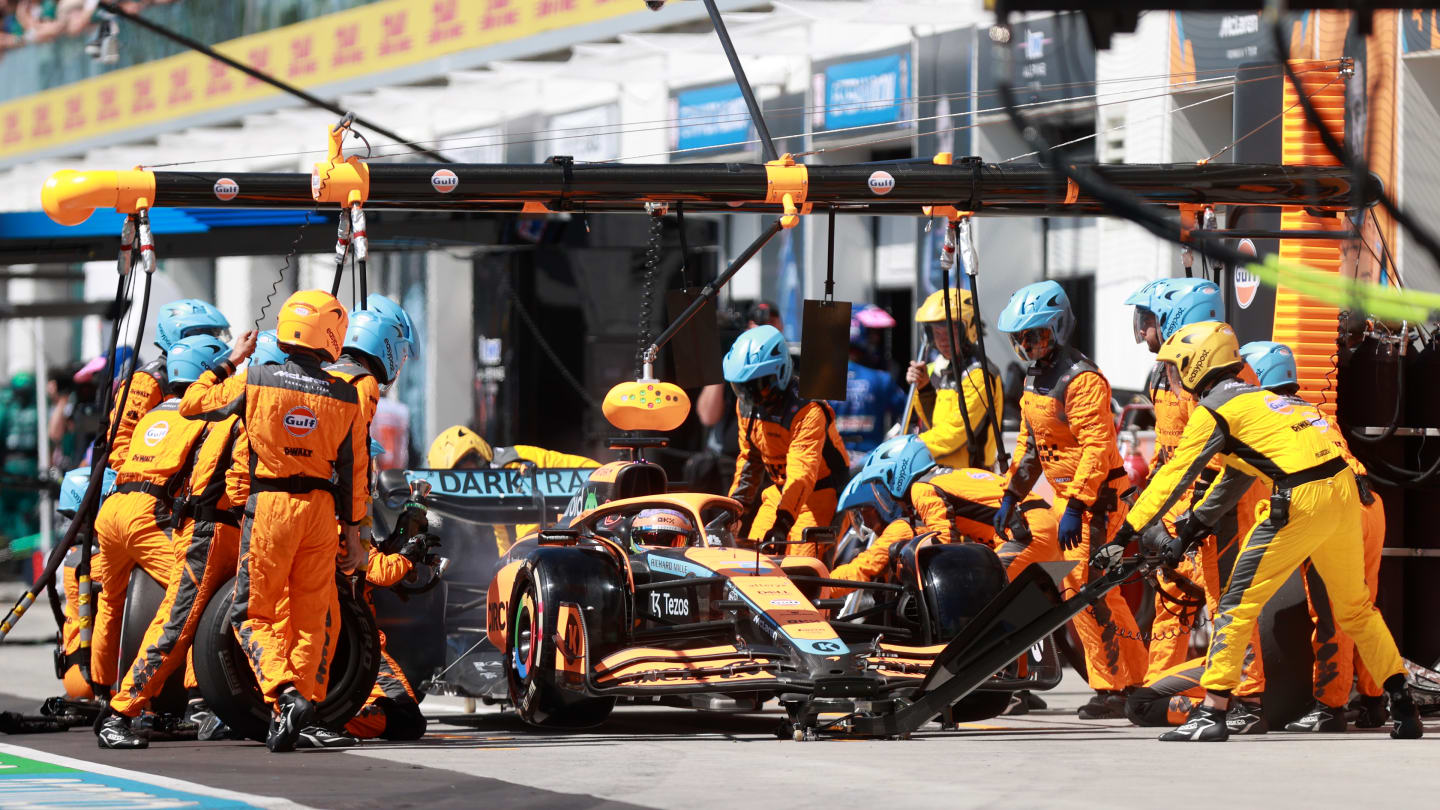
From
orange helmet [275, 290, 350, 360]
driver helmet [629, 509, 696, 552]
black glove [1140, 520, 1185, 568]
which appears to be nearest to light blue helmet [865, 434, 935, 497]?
driver helmet [629, 509, 696, 552]

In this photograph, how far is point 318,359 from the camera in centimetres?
976

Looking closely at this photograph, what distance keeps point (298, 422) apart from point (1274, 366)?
Result: 15.2 feet

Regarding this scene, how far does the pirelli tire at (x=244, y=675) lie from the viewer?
31.9 ft

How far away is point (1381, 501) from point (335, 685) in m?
5.29

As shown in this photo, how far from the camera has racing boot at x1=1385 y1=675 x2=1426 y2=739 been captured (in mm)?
10148

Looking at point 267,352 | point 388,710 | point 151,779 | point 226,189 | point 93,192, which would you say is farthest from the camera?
point 226,189

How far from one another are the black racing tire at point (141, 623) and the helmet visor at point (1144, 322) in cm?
504

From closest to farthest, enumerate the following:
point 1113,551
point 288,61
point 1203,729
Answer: point 1203,729 → point 1113,551 → point 288,61

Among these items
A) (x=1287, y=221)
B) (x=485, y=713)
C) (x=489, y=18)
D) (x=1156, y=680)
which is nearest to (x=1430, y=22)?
(x=1287, y=221)

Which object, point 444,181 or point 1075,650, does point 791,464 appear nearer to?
point 1075,650

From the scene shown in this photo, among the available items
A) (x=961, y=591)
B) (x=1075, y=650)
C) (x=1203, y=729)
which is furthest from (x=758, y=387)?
(x=1203, y=729)

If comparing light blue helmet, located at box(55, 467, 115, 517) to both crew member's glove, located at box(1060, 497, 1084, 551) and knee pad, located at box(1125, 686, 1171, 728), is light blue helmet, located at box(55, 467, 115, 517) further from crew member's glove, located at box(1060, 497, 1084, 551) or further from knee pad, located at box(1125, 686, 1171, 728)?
knee pad, located at box(1125, 686, 1171, 728)

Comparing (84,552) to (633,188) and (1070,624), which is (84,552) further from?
(1070,624)

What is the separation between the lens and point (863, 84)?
65.4 feet
